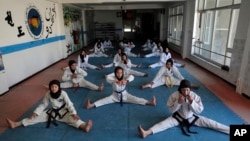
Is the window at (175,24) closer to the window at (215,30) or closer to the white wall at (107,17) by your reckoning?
the window at (215,30)

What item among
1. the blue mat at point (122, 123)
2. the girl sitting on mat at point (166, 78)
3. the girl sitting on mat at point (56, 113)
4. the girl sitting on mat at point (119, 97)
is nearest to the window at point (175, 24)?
the girl sitting on mat at point (166, 78)

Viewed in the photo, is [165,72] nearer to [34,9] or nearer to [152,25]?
[34,9]

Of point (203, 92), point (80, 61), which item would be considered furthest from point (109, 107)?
point (80, 61)

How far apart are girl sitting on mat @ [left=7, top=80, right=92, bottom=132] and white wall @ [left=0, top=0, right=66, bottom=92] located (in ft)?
6.24

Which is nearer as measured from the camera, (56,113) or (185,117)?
(185,117)

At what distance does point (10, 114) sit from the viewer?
3373mm

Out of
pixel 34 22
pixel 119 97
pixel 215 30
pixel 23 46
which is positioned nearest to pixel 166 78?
pixel 119 97

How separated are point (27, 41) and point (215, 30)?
582cm

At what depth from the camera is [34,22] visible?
593 centimetres

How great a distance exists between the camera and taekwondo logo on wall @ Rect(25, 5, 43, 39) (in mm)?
5600

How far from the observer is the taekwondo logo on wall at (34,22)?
5600mm

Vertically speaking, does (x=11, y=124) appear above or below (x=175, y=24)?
below

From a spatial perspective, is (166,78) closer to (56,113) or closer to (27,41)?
(56,113)

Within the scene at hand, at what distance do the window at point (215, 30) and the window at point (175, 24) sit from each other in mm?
2535
